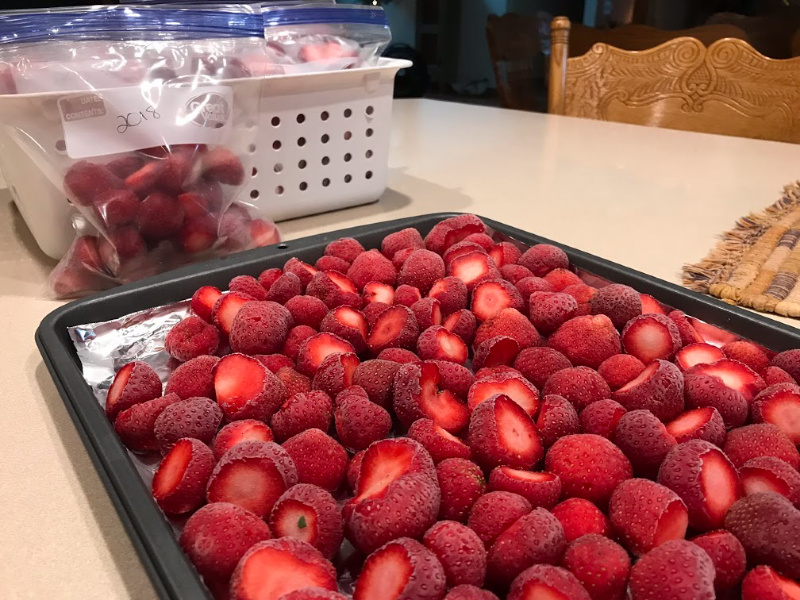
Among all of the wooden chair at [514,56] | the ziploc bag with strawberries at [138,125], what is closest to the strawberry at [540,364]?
the ziploc bag with strawberries at [138,125]

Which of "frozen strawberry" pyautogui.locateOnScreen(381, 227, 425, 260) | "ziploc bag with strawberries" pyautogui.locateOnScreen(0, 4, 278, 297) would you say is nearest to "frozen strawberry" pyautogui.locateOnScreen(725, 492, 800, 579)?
"frozen strawberry" pyautogui.locateOnScreen(381, 227, 425, 260)

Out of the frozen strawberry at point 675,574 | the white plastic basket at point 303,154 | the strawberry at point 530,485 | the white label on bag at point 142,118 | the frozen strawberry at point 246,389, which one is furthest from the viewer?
the white plastic basket at point 303,154

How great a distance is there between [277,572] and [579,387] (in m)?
0.34

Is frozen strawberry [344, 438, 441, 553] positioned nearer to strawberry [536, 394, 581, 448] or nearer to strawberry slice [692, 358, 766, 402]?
strawberry [536, 394, 581, 448]

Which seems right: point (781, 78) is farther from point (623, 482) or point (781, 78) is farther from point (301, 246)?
point (623, 482)

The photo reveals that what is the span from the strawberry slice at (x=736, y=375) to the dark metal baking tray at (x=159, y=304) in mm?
100

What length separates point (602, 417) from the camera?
23.6 inches

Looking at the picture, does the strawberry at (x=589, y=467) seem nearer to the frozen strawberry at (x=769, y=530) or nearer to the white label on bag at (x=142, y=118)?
the frozen strawberry at (x=769, y=530)

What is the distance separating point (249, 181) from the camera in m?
1.12

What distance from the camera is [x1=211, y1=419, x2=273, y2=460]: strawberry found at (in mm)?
574

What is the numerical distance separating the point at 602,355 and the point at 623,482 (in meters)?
0.21

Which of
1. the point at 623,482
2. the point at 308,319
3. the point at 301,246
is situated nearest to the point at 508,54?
the point at 301,246

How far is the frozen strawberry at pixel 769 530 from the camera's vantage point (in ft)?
1.49

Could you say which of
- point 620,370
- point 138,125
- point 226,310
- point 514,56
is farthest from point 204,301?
point 514,56
